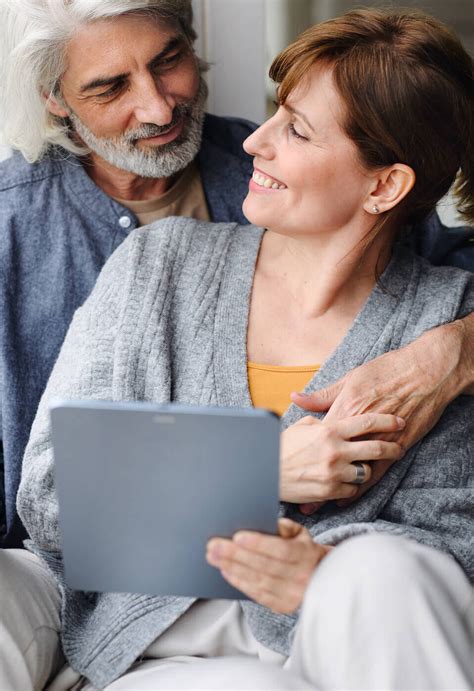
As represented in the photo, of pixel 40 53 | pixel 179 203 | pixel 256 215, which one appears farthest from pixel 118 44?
pixel 256 215

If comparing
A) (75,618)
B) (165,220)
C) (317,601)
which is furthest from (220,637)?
(165,220)

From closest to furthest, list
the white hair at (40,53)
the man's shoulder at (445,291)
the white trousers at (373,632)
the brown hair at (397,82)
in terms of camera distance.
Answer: the white trousers at (373,632) → the brown hair at (397,82) → the man's shoulder at (445,291) → the white hair at (40,53)

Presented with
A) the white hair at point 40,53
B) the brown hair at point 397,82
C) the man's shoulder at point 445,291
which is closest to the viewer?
the brown hair at point 397,82

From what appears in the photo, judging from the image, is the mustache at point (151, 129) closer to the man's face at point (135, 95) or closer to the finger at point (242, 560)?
the man's face at point (135, 95)

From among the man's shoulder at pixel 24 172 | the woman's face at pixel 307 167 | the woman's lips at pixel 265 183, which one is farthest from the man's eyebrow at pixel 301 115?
the man's shoulder at pixel 24 172

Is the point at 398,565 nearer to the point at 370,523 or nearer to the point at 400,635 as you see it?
the point at 400,635

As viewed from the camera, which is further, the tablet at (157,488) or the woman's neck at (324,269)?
the woman's neck at (324,269)

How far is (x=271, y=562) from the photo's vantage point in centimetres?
126

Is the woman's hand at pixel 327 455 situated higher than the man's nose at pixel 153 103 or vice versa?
the man's nose at pixel 153 103

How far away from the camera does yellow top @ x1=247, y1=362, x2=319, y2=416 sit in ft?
5.39

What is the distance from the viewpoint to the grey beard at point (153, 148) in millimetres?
1935

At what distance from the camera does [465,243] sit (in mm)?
2059

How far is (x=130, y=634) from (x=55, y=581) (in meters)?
0.21

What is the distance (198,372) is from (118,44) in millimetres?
677
